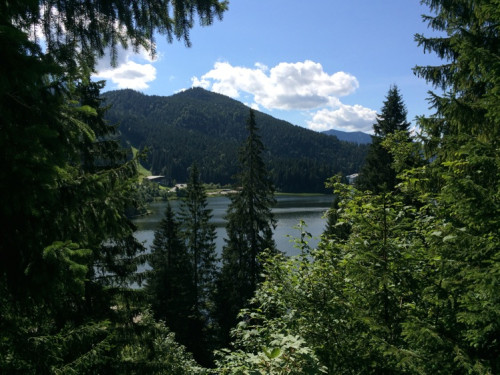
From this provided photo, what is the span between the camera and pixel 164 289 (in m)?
→ 23.8

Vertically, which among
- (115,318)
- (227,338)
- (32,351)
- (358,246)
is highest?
(358,246)

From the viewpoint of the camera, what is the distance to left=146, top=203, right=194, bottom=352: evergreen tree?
23.1 metres

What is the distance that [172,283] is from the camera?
77.7 feet

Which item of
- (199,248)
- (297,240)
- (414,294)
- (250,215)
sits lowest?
(199,248)

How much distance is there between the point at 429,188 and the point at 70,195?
16.6 feet

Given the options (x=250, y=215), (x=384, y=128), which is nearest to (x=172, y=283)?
(x=250, y=215)

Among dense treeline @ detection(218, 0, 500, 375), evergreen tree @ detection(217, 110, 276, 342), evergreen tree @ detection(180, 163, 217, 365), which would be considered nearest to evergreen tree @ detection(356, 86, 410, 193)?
evergreen tree @ detection(217, 110, 276, 342)

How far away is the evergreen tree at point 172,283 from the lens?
23.1m

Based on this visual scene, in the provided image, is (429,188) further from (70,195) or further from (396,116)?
(396,116)

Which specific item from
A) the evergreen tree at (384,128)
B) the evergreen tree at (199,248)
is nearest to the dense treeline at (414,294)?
the evergreen tree at (384,128)

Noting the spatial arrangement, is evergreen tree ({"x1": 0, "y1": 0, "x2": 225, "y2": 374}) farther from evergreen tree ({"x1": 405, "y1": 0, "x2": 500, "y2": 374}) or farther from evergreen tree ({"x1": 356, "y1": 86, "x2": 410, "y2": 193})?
evergreen tree ({"x1": 356, "y1": 86, "x2": 410, "y2": 193})

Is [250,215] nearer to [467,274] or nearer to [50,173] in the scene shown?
[467,274]

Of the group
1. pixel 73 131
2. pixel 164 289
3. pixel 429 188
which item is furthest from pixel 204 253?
pixel 73 131

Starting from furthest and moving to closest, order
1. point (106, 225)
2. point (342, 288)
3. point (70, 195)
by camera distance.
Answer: point (342, 288), point (106, 225), point (70, 195)
